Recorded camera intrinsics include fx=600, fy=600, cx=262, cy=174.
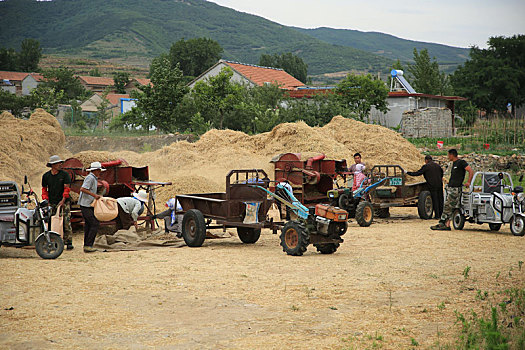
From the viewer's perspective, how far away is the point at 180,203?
45.8 feet

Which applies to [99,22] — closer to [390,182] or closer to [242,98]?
[242,98]

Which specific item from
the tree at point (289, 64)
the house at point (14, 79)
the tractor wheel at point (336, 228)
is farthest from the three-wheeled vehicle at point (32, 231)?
the tree at point (289, 64)

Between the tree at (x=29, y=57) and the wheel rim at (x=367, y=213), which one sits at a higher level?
the tree at (x=29, y=57)

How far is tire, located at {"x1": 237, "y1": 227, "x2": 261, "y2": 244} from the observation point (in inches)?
550

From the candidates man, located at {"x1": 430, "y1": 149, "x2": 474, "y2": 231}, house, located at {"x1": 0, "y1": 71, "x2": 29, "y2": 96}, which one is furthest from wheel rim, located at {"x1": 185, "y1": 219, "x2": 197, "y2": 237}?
house, located at {"x1": 0, "y1": 71, "x2": 29, "y2": 96}

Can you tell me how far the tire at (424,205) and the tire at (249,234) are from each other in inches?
254

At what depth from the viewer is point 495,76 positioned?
69.7 m

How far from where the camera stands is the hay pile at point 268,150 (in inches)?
1008

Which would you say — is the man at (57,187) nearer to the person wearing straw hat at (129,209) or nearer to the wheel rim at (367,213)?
the person wearing straw hat at (129,209)

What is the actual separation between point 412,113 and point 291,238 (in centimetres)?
3136

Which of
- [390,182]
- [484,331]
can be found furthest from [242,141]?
[484,331]

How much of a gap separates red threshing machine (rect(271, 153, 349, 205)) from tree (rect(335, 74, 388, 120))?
25668mm

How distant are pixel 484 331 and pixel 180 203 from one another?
8940mm

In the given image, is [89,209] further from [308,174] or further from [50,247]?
[308,174]
